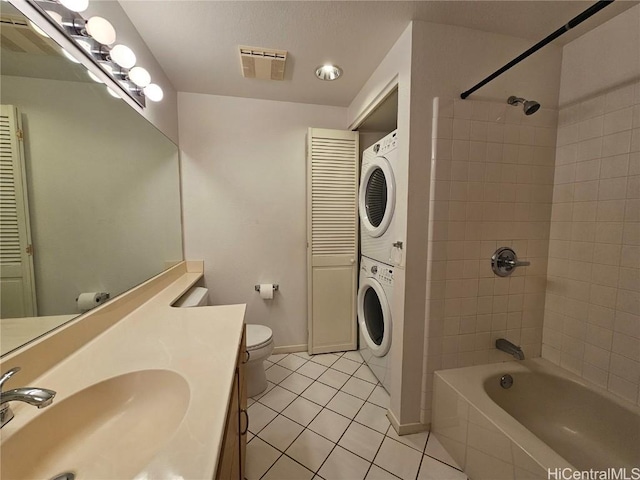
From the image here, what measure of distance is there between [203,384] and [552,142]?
2.10 metres

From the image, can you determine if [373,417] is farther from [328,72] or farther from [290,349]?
[328,72]

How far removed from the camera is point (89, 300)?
3.25 feet

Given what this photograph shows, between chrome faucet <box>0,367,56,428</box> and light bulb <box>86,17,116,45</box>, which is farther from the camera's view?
light bulb <box>86,17,116,45</box>

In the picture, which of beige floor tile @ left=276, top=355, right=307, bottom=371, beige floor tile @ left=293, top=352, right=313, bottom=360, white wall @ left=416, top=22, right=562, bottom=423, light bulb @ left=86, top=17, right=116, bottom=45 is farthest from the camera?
beige floor tile @ left=293, top=352, right=313, bottom=360

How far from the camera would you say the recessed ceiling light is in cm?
167

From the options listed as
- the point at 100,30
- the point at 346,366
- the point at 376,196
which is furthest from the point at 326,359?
the point at 100,30

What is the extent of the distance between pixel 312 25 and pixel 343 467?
2268mm

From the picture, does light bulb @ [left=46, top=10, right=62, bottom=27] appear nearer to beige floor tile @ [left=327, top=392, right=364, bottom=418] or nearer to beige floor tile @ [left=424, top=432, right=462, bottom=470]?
beige floor tile @ [left=327, top=392, right=364, bottom=418]

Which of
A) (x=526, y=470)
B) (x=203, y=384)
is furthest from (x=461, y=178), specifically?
(x=203, y=384)

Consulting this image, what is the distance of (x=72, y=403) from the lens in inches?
25.0

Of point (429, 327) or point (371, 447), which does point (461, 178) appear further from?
point (371, 447)

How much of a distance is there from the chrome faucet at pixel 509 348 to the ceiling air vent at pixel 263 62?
7.10 feet

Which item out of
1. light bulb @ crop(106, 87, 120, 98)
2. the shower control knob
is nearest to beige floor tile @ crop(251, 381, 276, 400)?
the shower control knob

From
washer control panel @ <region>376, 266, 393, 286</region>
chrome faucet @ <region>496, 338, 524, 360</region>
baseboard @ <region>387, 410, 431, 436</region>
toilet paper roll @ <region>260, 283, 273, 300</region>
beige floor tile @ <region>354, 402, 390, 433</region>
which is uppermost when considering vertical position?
washer control panel @ <region>376, 266, 393, 286</region>
